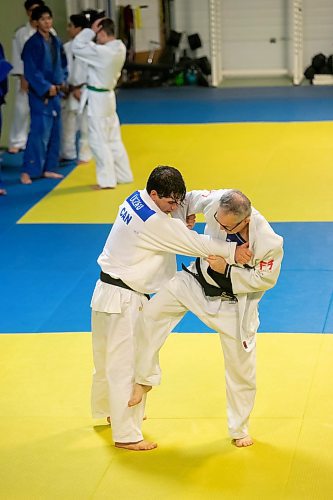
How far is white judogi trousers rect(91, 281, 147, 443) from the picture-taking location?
4.83 metres

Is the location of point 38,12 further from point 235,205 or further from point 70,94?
point 235,205

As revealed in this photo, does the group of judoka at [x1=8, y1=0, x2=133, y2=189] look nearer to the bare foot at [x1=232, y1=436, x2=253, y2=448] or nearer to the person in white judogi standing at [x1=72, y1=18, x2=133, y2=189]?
the person in white judogi standing at [x1=72, y1=18, x2=133, y2=189]

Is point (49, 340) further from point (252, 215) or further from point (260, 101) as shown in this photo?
point (260, 101)

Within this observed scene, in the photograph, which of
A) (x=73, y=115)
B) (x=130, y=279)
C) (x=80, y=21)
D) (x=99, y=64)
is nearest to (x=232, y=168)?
(x=99, y=64)

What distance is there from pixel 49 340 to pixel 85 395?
35.9 inches

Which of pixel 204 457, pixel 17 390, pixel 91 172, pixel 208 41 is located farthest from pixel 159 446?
pixel 208 41

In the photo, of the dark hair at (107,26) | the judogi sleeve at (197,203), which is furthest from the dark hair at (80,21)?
the judogi sleeve at (197,203)

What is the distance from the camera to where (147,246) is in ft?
15.5

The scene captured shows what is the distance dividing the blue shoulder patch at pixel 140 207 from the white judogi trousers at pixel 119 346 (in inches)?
16.9

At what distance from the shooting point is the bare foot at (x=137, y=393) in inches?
190

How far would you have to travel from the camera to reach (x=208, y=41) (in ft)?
56.7

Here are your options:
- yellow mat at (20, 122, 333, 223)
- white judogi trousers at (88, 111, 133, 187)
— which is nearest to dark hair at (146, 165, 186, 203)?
yellow mat at (20, 122, 333, 223)

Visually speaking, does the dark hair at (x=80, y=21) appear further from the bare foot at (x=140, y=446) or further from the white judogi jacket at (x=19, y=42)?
the bare foot at (x=140, y=446)

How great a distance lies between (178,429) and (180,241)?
1.15 meters
